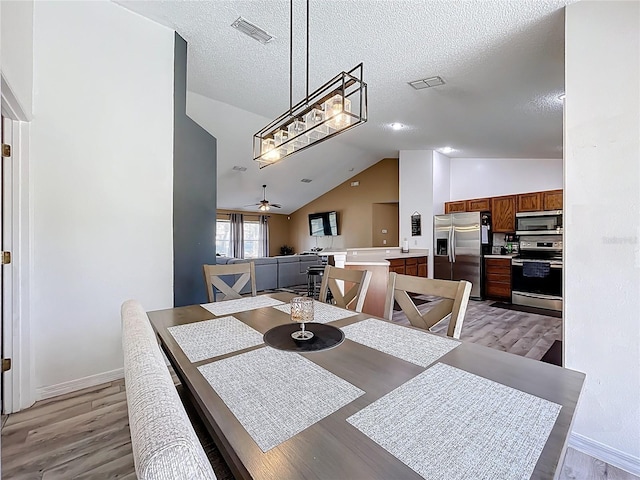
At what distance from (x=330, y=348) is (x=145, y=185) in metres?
2.25

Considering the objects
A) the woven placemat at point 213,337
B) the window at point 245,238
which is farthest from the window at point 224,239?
the woven placemat at point 213,337

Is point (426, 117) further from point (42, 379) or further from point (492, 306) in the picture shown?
point (42, 379)

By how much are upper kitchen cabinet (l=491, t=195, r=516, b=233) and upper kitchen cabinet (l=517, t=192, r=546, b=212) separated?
0.11 meters

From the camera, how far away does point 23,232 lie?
198cm

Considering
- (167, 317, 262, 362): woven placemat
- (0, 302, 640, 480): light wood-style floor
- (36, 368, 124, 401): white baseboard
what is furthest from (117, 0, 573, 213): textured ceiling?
(36, 368, 124, 401): white baseboard

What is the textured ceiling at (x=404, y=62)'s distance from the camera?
Answer: 2.20 meters

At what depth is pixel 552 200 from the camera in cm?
487

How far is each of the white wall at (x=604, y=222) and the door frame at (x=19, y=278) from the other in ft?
11.4

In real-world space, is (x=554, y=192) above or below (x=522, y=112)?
below

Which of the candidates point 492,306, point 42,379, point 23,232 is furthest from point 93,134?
point 492,306

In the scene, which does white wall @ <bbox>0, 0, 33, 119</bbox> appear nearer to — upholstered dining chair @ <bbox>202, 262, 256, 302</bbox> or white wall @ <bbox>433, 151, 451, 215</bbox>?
upholstered dining chair @ <bbox>202, 262, 256, 302</bbox>

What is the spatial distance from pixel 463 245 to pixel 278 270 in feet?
12.6

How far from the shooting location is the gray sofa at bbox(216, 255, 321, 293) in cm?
615

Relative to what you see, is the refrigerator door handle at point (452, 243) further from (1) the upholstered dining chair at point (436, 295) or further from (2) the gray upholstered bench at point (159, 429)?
(2) the gray upholstered bench at point (159, 429)
